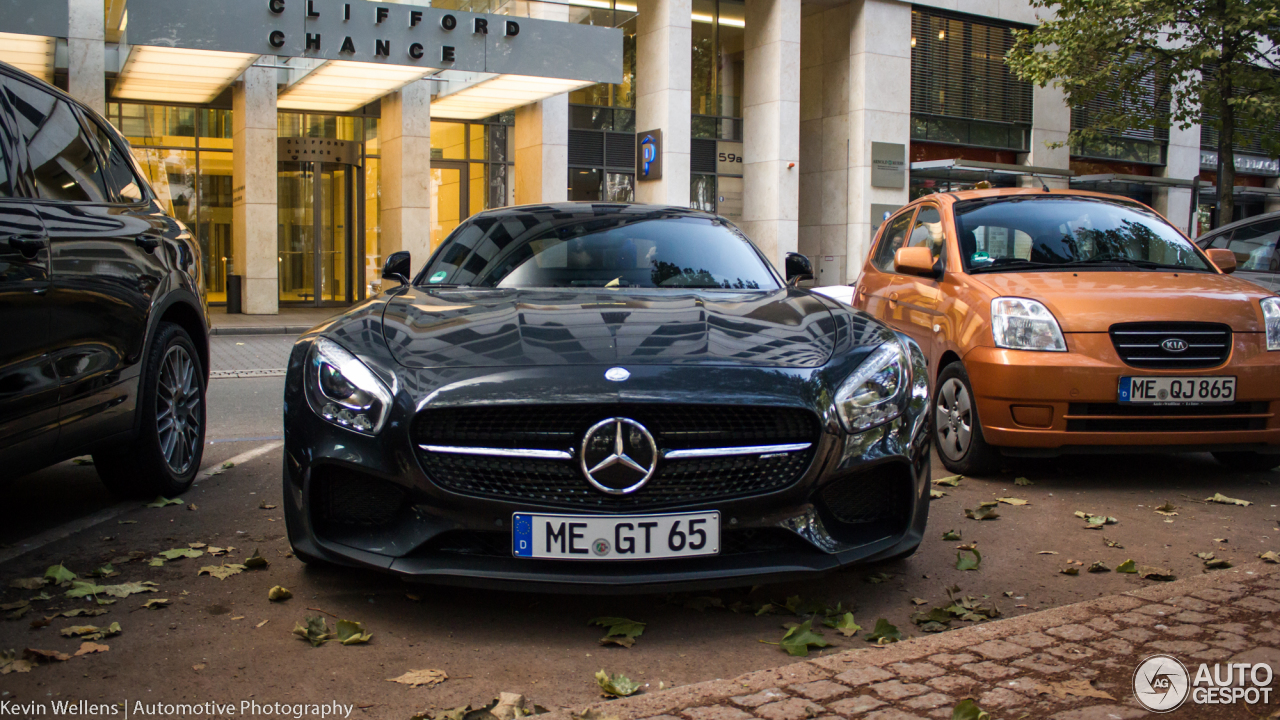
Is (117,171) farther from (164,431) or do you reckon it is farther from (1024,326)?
(1024,326)

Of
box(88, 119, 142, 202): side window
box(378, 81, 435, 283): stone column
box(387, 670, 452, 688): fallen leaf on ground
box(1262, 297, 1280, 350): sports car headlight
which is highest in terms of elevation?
box(378, 81, 435, 283): stone column

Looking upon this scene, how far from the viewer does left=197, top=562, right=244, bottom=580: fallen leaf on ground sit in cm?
409

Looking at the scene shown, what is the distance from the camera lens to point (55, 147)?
179 inches

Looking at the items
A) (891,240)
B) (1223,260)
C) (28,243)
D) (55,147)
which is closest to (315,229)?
(891,240)

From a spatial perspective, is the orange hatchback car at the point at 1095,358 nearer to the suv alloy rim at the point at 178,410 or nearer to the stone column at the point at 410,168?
the suv alloy rim at the point at 178,410

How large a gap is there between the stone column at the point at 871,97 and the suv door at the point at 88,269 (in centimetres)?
2274

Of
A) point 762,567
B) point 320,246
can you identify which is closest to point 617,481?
point 762,567

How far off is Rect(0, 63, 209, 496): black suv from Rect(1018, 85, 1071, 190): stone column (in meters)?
27.1

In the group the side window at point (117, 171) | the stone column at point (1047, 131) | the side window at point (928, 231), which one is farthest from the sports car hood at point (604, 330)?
the stone column at point (1047, 131)

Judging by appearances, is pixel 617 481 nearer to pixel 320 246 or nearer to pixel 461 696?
pixel 461 696

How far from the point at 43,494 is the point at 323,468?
275 centimetres

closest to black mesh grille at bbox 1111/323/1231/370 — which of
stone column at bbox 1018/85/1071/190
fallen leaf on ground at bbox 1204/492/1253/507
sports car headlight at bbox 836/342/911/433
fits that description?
fallen leaf on ground at bbox 1204/492/1253/507

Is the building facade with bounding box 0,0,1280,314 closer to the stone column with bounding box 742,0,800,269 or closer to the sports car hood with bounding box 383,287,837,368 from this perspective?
the stone column with bounding box 742,0,800,269

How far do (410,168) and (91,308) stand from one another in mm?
18028
